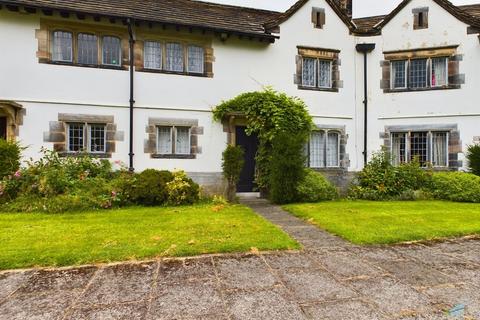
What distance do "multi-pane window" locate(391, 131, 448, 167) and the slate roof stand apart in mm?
7290

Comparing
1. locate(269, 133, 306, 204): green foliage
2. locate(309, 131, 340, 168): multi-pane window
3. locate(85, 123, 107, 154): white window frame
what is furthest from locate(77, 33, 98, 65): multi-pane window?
locate(309, 131, 340, 168): multi-pane window

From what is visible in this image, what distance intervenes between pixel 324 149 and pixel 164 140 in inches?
263

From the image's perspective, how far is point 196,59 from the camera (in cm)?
1235

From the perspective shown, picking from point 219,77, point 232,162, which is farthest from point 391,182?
point 219,77

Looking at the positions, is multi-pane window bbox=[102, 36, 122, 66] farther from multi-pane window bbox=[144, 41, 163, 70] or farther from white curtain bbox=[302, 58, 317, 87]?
white curtain bbox=[302, 58, 317, 87]

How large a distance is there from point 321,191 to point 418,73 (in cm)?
711

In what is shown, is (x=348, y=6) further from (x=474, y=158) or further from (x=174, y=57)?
(x=174, y=57)

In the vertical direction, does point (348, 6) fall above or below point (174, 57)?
above

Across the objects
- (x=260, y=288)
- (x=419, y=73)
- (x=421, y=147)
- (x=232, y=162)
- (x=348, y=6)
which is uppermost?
(x=348, y=6)

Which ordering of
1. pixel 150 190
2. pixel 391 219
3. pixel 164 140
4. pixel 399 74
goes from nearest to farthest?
pixel 391 219 → pixel 150 190 → pixel 164 140 → pixel 399 74

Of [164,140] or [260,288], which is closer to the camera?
[260,288]

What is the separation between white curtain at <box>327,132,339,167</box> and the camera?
1388cm

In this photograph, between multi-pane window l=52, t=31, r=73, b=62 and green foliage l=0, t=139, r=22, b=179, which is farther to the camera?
multi-pane window l=52, t=31, r=73, b=62

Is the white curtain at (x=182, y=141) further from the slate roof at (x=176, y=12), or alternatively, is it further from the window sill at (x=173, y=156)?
the slate roof at (x=176, y=12)
